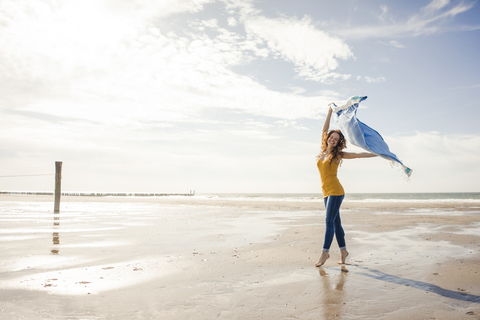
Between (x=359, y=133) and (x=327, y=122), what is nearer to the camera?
(x=359, y=133)

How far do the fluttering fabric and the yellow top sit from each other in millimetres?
675

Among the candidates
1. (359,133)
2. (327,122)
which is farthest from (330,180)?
(327,122)

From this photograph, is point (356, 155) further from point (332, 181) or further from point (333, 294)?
point (333, 294)

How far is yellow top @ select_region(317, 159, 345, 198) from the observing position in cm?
544

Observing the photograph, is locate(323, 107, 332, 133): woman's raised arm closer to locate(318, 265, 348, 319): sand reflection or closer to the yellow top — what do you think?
the yellow top

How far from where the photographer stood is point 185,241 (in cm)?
812

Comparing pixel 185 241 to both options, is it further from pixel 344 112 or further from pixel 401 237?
pixel 401 237

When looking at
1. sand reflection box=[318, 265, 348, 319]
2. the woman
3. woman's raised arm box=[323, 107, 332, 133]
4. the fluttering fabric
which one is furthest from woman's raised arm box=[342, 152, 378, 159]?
sand reflection box=[318, 265, 348, 319]

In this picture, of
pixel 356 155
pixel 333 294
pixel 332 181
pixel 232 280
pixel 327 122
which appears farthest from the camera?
pixel 327 122

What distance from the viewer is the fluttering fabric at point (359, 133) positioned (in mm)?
5430

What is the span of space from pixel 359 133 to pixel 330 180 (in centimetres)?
107

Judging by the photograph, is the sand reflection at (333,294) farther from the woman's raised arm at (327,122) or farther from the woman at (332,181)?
the woman's raised arm at (327,122)

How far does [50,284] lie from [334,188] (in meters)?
4.69

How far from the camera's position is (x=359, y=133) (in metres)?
5.65
